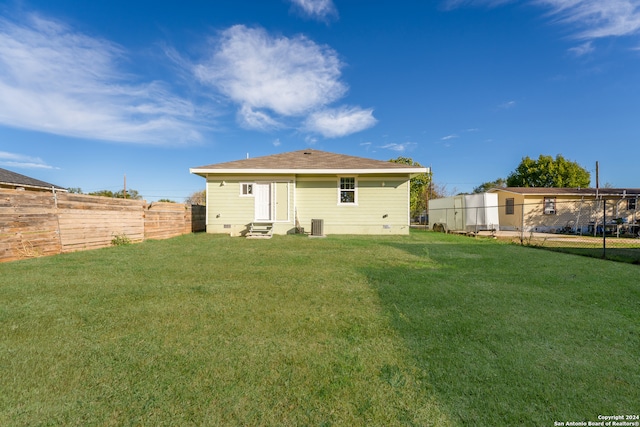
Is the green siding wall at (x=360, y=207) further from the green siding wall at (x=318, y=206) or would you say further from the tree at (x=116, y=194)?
the tree at (x=116, y=194)

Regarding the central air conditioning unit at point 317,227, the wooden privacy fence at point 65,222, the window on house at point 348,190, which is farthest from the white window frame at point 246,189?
the window on house at point 348,190

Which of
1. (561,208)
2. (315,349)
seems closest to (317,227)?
(315,349)

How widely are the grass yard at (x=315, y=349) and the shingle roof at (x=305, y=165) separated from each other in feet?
25.2

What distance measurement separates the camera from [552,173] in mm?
27734

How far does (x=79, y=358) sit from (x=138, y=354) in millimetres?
441

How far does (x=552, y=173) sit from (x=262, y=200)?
1264 inches

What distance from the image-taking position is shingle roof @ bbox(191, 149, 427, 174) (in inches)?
461

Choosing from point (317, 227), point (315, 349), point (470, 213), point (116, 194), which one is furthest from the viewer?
point (116, 194)

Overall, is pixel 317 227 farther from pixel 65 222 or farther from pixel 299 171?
pixel 65 222

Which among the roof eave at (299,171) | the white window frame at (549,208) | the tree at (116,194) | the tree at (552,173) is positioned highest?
the tree at (552,173)

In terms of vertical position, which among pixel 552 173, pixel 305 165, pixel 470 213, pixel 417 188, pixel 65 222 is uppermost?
pixel 552 173

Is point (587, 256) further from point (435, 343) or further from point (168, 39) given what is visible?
point (168, 39)

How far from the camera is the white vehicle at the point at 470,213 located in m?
14.7

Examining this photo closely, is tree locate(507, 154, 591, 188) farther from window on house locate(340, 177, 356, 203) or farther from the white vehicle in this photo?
window on house locate(340, 177, 356, 203)
